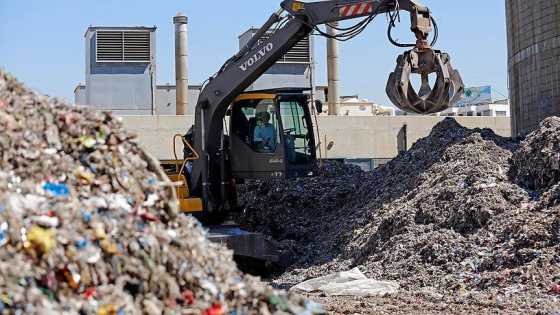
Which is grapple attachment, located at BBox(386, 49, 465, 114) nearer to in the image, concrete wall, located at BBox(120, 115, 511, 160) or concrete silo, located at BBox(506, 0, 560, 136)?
concrete silo, located at BBox(506, 0, 560, 136)

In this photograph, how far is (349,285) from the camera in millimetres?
10391

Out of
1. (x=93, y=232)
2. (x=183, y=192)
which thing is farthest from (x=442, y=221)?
(x=93, y=232)

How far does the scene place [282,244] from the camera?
502 inches

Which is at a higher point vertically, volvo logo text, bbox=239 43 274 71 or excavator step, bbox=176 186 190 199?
volvo logo text, bbox=239 43 274 71


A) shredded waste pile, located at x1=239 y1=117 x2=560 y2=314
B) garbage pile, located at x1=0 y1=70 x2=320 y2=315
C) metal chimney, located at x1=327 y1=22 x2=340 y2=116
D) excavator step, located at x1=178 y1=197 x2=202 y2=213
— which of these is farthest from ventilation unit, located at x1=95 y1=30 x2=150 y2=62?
garbage pile, located at x1=0 y1=70 x2=320 y2=315

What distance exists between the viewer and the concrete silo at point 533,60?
17.6 metres

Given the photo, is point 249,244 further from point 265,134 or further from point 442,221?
point 442,221

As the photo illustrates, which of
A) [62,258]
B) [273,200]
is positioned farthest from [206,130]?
[62,258]

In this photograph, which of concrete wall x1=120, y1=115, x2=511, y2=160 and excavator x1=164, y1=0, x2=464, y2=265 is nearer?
excavator x1=164, y1=0, x2=464, y2=265

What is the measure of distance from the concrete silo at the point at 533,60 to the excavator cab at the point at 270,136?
687 cm

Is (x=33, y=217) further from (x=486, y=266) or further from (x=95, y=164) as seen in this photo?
(x=486, y=266)

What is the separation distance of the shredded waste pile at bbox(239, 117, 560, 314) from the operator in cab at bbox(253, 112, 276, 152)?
5.03ft

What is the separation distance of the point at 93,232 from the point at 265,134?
8428 millimetres

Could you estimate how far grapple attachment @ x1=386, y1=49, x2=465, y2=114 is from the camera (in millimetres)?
11523
